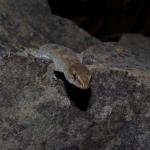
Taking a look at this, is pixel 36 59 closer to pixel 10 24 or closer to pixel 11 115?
pixel 11 115

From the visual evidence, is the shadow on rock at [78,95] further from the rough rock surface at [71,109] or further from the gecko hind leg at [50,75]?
the gecko hind leg at [50,75]

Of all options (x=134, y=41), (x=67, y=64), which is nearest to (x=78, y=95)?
(x=67, y=64)

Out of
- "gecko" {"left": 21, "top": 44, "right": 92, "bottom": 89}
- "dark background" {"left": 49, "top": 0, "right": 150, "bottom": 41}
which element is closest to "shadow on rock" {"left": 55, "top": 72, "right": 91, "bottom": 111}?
"gecko" {"left": 21, "top": 44, "right": 92, "bottom": 89}

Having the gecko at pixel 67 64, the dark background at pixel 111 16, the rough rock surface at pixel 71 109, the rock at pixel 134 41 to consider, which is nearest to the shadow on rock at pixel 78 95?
the rough rock surface at pixel 71 109

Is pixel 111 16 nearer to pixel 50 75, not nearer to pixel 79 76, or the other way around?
pixel 50 75

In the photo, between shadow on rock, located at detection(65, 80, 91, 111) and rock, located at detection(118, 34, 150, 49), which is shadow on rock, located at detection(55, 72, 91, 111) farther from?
rock, located at detection(118, 34, 150, 49)

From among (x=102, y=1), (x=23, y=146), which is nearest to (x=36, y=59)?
(x=23, y=146)

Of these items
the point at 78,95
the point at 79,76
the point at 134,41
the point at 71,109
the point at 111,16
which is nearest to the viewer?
the point at 79,76
